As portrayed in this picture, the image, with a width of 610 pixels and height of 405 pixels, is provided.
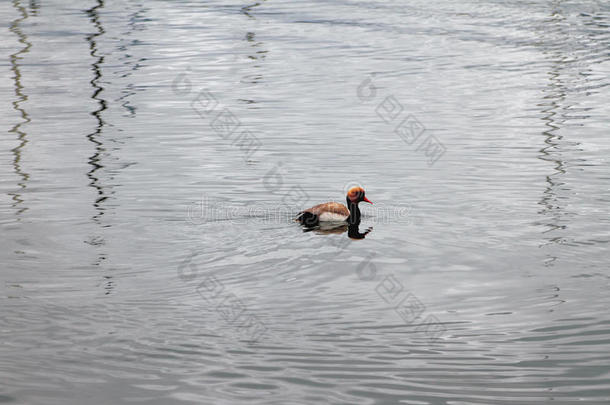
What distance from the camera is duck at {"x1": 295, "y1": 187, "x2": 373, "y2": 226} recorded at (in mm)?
12281

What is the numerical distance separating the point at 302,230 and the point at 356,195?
42.8 inches

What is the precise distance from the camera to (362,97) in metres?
21.0

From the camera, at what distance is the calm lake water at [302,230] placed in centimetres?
768

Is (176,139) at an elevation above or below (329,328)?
below

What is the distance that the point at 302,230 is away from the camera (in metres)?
12.1

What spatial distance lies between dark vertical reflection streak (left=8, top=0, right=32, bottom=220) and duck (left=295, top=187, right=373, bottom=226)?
4189 millimetres

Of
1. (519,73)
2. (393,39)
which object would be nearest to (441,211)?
(519,73)

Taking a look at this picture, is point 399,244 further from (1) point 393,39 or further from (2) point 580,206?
(1) point 393,39

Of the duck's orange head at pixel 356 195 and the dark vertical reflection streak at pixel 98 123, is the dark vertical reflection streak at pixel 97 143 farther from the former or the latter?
the duck's orange head at pixel 356 195

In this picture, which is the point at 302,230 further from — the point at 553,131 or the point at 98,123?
the point at 98,123

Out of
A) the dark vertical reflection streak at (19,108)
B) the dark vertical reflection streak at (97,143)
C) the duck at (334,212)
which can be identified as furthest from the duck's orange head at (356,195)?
the dark vertical reflection streak at (19,108)

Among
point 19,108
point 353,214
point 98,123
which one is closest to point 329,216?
point 353,214

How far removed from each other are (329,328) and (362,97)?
42.8ft

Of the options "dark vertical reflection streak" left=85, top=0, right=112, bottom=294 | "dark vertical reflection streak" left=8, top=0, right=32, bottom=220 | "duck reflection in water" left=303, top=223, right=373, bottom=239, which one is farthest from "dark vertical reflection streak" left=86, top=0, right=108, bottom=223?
"duck reflection in water" left=303, top=223, right=373, bottom=239
